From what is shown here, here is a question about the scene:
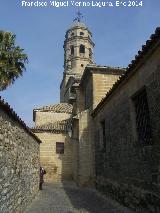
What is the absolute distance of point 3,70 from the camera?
12.5 metres

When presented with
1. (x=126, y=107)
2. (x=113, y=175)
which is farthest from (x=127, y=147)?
(x=113, y=175)

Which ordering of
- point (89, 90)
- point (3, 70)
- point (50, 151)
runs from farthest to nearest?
point (50, 151) → point (89, 90) → point (3, 70)

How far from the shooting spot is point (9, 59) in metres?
13.0

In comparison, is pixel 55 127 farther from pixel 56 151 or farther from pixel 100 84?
pixel 100 84

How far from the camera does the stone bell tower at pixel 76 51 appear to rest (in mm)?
34188

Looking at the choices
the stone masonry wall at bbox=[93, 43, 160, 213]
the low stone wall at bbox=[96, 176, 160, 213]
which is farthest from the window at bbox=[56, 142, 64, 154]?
the low stone wall at bbox=[96, 176, 160, 213]

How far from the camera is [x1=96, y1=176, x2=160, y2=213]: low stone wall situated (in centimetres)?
607

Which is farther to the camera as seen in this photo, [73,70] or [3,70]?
[73,70]

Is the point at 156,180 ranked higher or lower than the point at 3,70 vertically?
lower

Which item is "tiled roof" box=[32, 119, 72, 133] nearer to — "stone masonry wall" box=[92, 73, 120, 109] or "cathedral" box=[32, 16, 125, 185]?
"cathedral" box=[32, 16, 125, 185]

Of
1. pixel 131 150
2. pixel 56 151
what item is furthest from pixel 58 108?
pixel 131 150

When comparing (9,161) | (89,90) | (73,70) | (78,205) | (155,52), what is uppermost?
(73,70)

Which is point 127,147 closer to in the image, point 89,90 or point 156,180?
point 156,180

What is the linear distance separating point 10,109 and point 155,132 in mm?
3507
